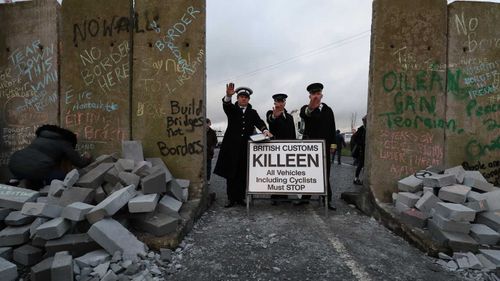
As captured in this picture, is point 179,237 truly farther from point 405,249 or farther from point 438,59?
point 438,59

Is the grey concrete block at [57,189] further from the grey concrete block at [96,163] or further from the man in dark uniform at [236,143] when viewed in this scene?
the man in dark uniform at [236,143]

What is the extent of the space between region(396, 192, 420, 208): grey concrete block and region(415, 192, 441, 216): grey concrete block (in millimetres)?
146

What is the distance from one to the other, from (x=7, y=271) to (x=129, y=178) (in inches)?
66.7

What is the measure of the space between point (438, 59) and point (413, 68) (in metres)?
0.49

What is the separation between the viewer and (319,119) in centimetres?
590

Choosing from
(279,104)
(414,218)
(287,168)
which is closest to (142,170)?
(287,168)

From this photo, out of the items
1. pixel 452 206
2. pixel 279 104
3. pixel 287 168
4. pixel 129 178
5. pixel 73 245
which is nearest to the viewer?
pixel 73 245

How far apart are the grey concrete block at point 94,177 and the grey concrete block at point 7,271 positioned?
130 centimetres

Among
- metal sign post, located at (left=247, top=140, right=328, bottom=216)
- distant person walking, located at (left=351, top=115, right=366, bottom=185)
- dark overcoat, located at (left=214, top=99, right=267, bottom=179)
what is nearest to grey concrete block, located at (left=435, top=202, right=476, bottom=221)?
metal sign post, located at (left=247, top=140, right=328, bottom=216)

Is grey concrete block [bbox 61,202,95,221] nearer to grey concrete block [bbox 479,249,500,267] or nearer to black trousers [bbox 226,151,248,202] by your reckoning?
black trousers [bbox 226,151,248,202]

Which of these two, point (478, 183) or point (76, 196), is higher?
point (478, 183)

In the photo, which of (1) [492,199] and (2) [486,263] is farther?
(1) [492,199]

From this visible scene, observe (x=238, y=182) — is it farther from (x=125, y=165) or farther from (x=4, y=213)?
(x=4, y=213)

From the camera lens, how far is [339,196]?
6910mm
